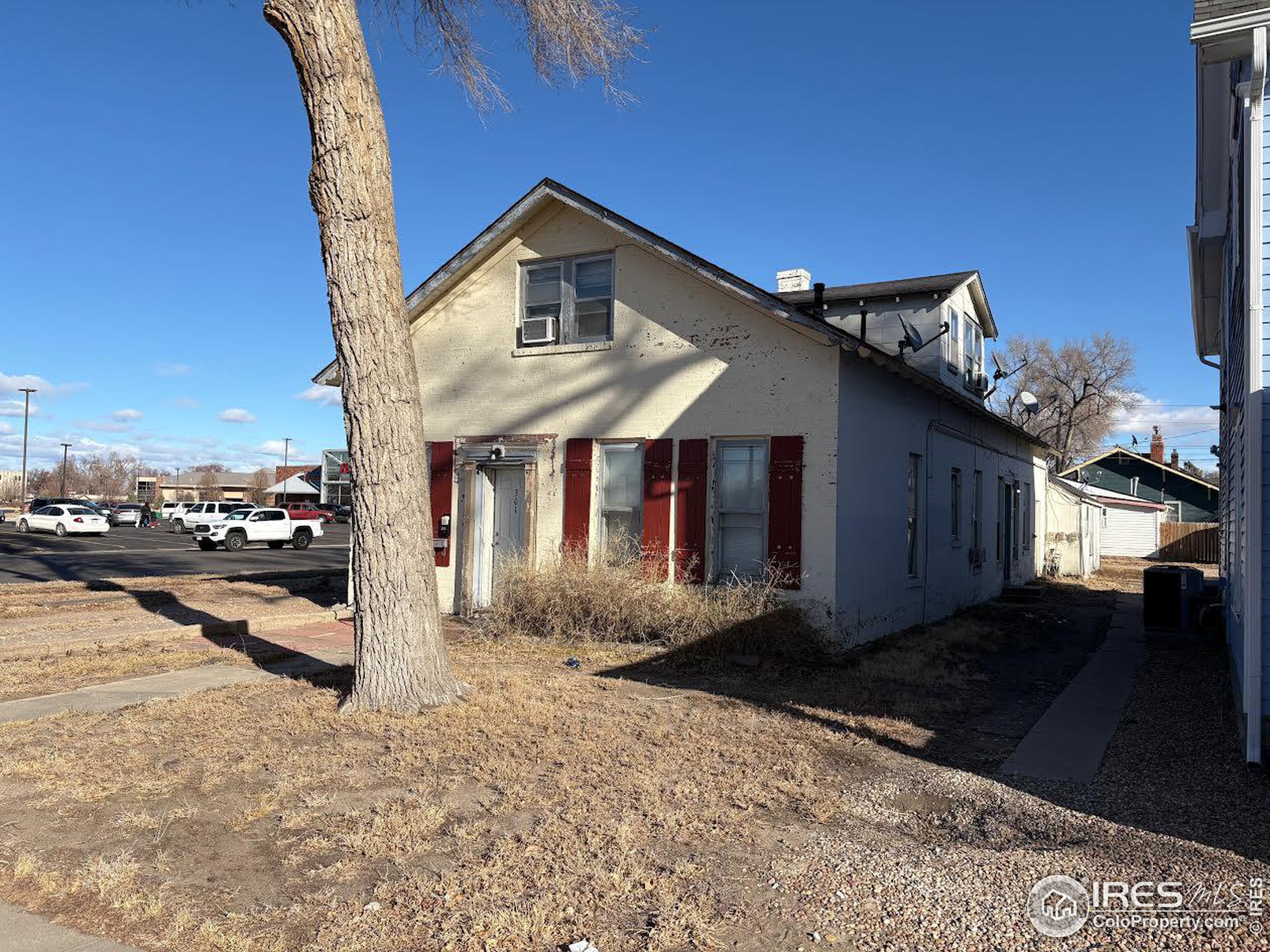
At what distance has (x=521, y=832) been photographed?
14.5ft

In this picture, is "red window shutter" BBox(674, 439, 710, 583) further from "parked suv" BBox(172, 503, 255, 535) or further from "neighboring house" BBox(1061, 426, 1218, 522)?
"neighboring house" BBox(1061, 426, 1218, 522)

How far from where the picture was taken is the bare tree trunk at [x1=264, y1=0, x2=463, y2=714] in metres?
6.88

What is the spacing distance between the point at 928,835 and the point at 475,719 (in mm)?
3441

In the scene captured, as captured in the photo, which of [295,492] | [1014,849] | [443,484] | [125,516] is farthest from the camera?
[295,492]

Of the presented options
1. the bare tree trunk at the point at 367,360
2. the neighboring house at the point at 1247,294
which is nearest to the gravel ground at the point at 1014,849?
the neighboring house at the point at 1247,294

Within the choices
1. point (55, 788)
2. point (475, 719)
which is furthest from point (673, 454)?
point (55, 788)

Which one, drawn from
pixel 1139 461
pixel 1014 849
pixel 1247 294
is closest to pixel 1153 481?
pixel 1139 461

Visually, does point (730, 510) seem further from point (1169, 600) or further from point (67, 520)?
point (67, 520)

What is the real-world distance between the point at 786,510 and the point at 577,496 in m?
3.00

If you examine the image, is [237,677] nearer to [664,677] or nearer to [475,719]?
[475,719]

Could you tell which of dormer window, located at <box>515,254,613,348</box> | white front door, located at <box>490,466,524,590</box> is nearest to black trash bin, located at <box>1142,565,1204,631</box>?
dormer window, located at <box>515,254,613,348</box>

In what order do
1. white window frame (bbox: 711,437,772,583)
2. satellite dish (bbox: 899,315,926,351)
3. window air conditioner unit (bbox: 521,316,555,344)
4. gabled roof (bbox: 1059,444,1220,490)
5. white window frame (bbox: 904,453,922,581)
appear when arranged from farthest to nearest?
gabled roof (bbox: 1059,444,1220,490) < satellite dish (bbox: 899,315,926,351) < white window frame (bbox: 904,453,922,581) < window air conditioner unit (bbox: 521,316,555,344) < white window frame (bbox: 711,437,772,583)

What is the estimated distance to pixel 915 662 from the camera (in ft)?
31.6

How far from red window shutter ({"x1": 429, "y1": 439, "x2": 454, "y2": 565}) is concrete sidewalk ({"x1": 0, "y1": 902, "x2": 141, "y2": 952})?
969 cm
